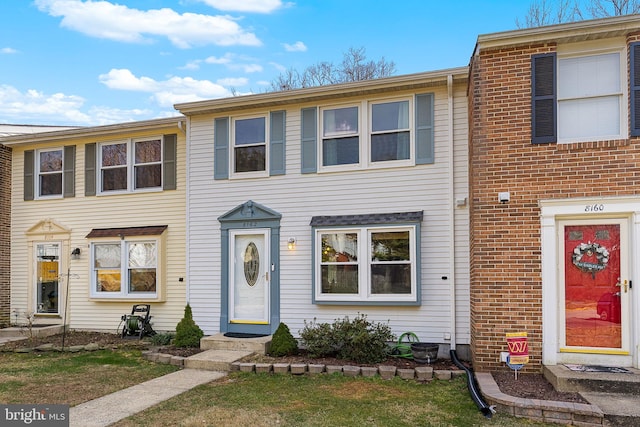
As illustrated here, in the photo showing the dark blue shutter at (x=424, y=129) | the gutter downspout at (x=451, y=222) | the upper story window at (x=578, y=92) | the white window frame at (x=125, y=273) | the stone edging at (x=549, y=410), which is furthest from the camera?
the white window frame at (x=125, y=273)

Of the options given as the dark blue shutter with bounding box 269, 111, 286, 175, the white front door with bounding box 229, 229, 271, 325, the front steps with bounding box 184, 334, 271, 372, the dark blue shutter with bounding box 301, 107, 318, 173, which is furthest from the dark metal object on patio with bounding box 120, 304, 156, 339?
the dark blue shutter with bounding box 301, 107, 318, 173

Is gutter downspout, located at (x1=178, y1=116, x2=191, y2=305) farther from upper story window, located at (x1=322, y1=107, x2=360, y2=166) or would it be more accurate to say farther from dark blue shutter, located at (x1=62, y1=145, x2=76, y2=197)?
dark blue shutter, located at (x1=62, y1=145, x2=76, y2=197)

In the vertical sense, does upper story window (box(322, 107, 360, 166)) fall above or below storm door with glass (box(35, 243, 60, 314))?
above

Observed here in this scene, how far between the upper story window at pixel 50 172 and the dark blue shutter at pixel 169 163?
3.06 m

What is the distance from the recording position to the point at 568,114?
625cm

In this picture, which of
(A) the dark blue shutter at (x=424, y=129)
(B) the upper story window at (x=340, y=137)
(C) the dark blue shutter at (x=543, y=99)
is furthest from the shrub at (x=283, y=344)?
(C) the dark blue shutter at (x=543, y=99)

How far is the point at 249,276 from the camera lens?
8.88m

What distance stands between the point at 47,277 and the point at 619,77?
12475 millimetres

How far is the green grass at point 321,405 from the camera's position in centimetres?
464

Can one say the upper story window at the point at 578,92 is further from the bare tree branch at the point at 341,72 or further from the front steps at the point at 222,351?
the bare tree branch at the point at 341,72

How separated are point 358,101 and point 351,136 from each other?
0.67 metres

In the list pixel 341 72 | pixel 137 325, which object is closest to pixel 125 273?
pixel 137 325

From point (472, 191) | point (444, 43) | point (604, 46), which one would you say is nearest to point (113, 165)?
point (472, 191)

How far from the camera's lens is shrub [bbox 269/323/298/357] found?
7.56 metres
